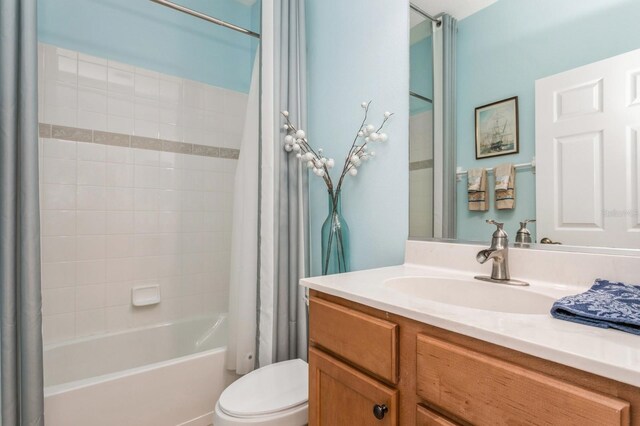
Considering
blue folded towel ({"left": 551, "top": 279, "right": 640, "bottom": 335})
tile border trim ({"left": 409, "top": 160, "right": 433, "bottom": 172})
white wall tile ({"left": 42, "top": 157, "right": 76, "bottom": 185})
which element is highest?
white wall tile ({"left": 42, "top": 157, "right": 76, "bottom": 185})

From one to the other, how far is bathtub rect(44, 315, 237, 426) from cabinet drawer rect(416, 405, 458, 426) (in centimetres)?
122

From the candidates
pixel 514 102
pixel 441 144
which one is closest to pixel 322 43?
pixel 441 144

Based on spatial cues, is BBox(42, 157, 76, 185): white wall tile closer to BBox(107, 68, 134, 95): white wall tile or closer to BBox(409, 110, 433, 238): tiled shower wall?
BBox(107, 68, 134, 95): white wall tile

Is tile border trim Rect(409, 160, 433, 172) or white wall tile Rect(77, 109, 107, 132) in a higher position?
white wall tile Rect(77, 109, 107, 132)

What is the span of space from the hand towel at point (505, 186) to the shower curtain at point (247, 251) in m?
1.03

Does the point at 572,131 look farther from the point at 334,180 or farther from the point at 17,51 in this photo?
the point at 17,51

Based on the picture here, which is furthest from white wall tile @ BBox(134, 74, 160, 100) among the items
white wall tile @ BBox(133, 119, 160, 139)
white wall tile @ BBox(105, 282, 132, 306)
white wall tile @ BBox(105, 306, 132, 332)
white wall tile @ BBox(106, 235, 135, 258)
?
white wall tile @ BBox(105, 306, 132, 332)

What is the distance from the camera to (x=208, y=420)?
1625 millimetres

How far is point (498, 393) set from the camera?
1.83 feet

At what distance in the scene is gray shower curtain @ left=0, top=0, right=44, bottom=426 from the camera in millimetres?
1097

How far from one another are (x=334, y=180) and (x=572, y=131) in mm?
963

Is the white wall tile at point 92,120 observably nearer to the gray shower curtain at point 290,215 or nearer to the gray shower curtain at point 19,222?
the gray shower curtain at point 19,222

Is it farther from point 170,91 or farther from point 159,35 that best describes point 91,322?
point 159,35

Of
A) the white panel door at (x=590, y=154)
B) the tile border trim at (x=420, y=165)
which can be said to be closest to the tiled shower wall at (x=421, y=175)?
the tile border trim at (x=420, y=165)
